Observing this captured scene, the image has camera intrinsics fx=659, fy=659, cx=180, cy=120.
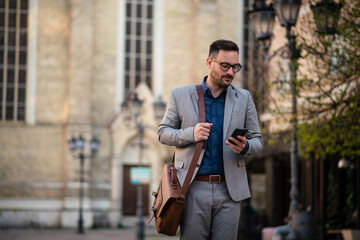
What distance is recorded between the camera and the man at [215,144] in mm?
4289

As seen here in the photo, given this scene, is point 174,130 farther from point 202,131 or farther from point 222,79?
point 222,79

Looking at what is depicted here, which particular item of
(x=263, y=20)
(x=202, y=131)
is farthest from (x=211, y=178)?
(x=263, y=20)

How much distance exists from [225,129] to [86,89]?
3123 cm

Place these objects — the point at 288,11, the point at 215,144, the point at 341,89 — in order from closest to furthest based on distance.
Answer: the point at 215,144
the point at 341,89
the point at 288,11

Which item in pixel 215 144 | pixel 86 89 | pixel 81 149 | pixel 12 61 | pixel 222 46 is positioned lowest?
pixel 81 149

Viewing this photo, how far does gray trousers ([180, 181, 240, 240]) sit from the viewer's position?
4.29 meters

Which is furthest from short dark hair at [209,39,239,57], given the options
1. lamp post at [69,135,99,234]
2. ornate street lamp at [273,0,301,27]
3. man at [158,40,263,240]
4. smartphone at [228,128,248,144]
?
lamp post at [69,135,99,234]

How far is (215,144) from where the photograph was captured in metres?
4.40

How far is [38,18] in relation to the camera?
35.9 meters

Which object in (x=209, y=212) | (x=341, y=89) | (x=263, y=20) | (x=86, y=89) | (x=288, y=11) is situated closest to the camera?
(x=209, y=212)

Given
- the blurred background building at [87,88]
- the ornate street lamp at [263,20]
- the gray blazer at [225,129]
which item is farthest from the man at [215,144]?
the blurred background building at [87,88]

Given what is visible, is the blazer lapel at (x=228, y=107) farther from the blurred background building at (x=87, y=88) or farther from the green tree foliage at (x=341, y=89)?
the blurred background building at (x=87, y=88)

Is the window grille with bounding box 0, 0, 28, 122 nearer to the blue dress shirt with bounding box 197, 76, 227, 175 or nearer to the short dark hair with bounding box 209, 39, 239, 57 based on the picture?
the blue dress shirt with bounding box 197, 76, 227, 175

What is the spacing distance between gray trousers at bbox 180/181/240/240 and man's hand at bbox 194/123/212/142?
→ 31cm
